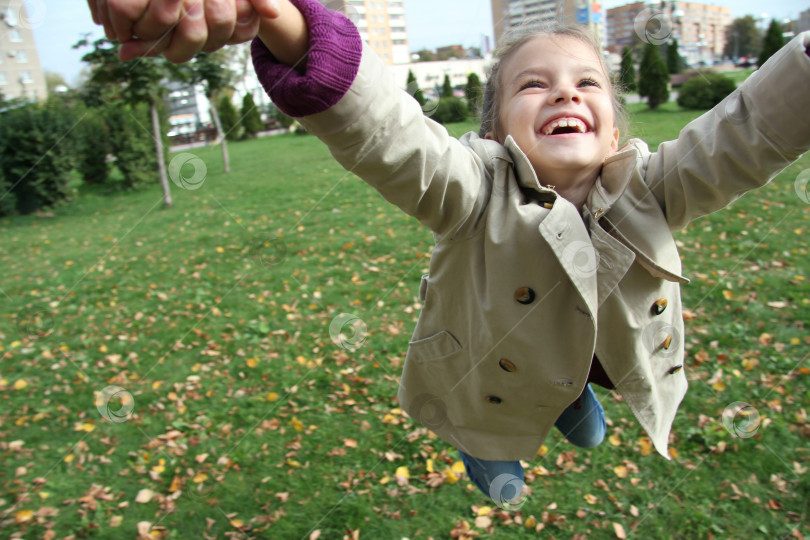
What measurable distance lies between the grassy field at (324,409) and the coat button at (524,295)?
3.86ft

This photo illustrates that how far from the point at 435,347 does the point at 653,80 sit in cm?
743

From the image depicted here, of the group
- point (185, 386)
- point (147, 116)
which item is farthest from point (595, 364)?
point (147, 116)

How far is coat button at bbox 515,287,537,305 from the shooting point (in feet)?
5.32

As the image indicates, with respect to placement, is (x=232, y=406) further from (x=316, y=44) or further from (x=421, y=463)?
(x=316, y=44)

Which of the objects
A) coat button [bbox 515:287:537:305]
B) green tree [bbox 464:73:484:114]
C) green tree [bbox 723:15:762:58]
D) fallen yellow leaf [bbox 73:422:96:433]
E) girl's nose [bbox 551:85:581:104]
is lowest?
fallen yellow leaf [bbox 73:422:96:433]

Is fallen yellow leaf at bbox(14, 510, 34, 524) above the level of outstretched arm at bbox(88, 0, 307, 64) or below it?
below

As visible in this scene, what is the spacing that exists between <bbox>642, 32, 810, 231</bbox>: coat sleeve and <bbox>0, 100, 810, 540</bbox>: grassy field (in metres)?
0.86

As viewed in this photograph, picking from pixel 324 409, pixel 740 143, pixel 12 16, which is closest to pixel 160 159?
pixel 12 16

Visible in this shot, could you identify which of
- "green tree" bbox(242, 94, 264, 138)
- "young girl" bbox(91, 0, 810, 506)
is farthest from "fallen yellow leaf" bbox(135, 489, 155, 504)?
"green tree" bbox(242, 94, 264, 138)

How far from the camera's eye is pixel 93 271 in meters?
7.64

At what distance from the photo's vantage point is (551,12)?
210 cm

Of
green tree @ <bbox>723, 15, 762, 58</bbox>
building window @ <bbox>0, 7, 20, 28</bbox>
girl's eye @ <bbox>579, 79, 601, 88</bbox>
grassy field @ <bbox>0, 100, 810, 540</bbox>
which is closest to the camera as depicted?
girl's eye @ <bbox>579, 79, 601, 88</bbox>

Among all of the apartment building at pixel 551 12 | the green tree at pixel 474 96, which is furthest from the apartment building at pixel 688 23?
the green tree at pixel 474 96

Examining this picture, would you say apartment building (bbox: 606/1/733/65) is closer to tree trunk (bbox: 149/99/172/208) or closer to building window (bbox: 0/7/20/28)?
building window (bbox: 0/7/20/28)
